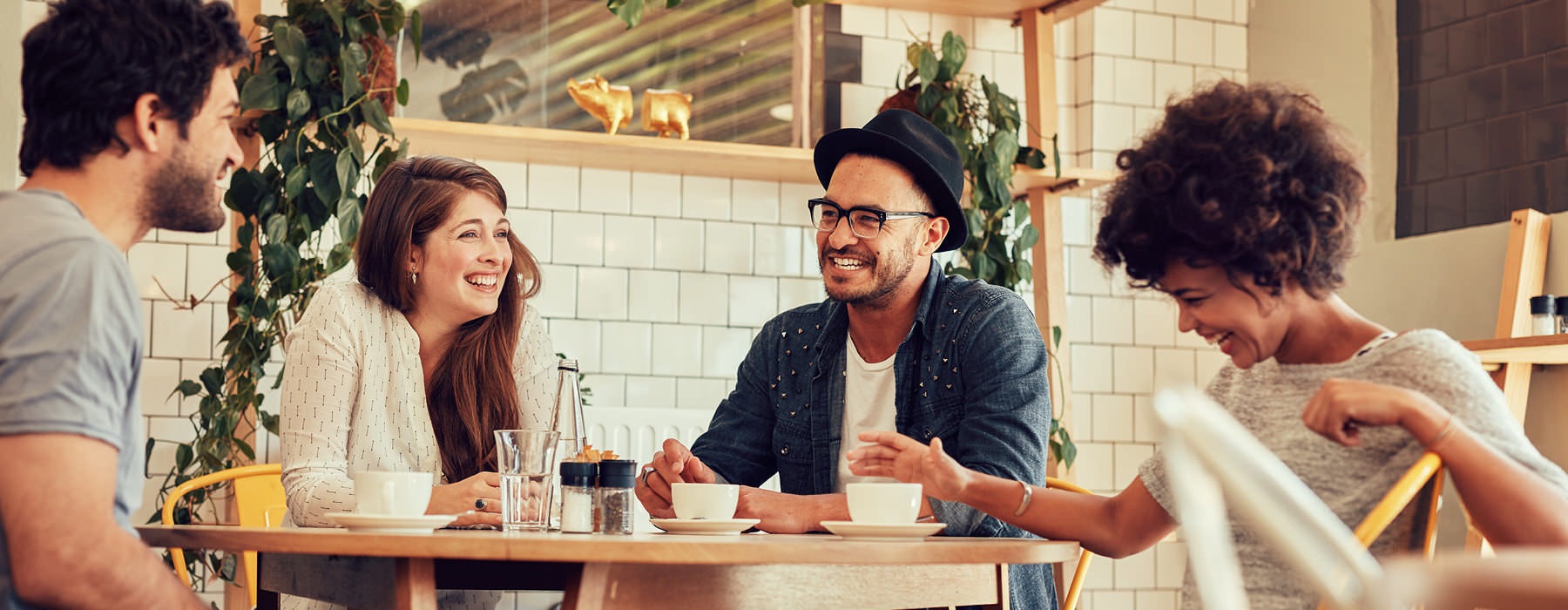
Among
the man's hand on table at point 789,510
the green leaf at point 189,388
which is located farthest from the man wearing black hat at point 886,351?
the green leaf at point 189,388

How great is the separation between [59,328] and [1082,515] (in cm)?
129

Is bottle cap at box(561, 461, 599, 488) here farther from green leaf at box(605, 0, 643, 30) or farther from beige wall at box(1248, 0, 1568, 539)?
Answer: beige wall at box(1248, 0, 1568, 539)

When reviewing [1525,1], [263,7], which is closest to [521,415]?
[263,7]

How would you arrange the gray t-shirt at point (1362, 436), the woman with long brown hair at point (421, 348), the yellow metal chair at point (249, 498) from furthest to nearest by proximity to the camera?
the yellow metal chair at point (249, 498)
the woman with long brown hair at point (421, 348)
the gray t-shirt at point (1362, 436)

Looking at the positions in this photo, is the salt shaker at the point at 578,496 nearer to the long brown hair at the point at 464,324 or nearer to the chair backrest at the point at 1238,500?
the long brown hair at the point at 464,324

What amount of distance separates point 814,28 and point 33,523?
3.53 m

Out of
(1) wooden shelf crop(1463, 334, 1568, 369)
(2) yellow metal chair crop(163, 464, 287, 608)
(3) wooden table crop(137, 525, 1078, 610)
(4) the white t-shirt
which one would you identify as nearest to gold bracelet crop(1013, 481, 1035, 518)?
(3) wooden table crop(137, 525, 1078, 610)

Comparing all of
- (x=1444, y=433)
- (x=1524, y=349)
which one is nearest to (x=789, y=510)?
(x=1444, y=433)

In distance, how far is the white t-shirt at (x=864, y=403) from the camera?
2689mm

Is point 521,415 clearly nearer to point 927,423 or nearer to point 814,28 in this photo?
point 927,423

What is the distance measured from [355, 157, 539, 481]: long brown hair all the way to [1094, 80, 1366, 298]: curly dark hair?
4.40 feet

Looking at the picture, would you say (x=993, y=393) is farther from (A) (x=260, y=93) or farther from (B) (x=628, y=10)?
(A) (x=260, y=93)

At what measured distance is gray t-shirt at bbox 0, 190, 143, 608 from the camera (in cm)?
137

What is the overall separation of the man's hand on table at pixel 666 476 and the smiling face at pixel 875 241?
50 centimetres
